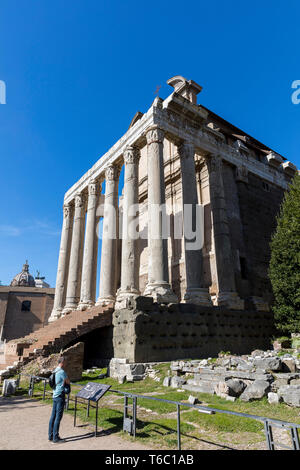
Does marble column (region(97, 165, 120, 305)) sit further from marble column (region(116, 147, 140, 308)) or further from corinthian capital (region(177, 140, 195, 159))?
corinthian capital (region(177, 140, 195, 159))

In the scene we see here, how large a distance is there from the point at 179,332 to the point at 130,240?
5566 millimetres

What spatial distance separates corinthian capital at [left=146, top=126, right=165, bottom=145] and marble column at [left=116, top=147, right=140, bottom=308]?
80.6 inches

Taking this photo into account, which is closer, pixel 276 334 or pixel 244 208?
pixel 276 334

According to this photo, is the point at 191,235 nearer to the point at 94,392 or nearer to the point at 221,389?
the point at 221,389

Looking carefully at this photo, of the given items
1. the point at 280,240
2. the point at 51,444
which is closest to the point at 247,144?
the point at 280,240

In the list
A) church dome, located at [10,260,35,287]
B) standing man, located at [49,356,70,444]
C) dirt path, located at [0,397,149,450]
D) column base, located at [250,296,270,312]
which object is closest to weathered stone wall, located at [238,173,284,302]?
column base, located at [250,296,270,312]

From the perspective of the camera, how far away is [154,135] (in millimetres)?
17500

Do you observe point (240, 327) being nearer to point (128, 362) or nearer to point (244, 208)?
point (128, 362)

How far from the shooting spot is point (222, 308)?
16.3 m

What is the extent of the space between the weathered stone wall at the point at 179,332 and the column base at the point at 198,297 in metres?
0.34

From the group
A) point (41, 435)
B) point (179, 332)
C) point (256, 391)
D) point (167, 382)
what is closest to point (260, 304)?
point (179, 332)

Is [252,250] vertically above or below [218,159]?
below

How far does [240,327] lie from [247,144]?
15.6 m

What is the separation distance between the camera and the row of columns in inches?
616
